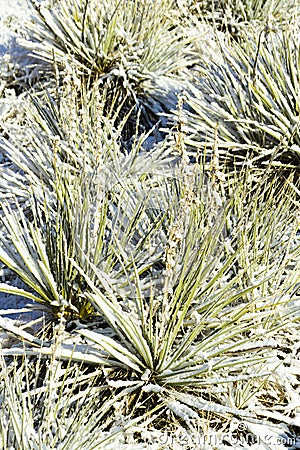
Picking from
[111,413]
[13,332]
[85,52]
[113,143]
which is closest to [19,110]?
[85,52]

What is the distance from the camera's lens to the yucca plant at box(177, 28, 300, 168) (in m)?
3.12

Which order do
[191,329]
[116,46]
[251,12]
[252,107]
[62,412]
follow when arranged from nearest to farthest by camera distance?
[62,412] < [191,329] < [252,107] < [116,46] < [251,12]

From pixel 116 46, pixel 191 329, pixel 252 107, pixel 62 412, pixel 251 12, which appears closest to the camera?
pixel 62 412

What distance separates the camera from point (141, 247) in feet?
7.99

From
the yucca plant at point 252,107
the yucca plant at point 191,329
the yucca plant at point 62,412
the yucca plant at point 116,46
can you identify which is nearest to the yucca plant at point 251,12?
the yucca plant at point 116,46

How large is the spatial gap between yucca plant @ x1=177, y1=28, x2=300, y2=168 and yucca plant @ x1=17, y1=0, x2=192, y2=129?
0.64m

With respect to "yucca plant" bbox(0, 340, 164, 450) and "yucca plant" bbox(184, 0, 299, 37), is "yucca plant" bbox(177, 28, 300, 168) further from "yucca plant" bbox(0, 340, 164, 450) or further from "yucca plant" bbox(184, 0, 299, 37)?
"yucca plant" bbox(0, 340, 164, 450)

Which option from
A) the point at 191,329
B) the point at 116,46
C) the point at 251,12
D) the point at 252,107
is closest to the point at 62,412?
the point at 191,329

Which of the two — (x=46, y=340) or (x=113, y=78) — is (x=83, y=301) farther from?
(x=113, y=78)

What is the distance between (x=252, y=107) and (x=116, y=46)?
1.30 m

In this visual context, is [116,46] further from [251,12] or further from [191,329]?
[191,329]

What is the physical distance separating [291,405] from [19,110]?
286 centimetres

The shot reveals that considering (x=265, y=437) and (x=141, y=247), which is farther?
(x=141, y=247)

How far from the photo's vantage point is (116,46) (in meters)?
4.11
